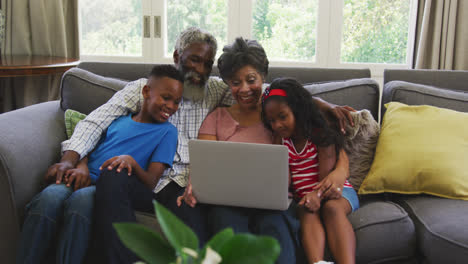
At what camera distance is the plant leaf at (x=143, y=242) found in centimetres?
66

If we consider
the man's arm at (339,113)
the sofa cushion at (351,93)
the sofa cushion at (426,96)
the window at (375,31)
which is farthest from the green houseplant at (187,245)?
the window at (375,31)

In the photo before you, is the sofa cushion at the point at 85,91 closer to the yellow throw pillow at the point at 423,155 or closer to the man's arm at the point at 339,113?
the man's arm at the point at 339,113

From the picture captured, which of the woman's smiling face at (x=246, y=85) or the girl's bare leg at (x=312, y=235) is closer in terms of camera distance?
A: the girl's bare leg at (x=312, y=235)

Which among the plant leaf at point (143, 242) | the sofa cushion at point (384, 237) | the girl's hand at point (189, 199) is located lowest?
the sofa cushion at point (384, 237)

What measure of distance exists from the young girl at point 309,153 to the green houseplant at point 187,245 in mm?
840

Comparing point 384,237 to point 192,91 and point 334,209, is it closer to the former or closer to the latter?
point 334,209

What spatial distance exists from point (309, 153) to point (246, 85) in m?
0.34

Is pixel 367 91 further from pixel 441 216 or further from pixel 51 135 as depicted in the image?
pixel 51 135

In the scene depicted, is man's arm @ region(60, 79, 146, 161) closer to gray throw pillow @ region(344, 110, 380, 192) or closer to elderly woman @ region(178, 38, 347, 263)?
elderly woman @ region(178, 38, 347, 263)

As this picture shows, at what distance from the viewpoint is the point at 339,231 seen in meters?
1.40

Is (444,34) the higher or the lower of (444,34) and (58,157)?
the higher

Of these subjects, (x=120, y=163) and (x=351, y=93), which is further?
(x=351, y=93)

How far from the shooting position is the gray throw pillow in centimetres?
172

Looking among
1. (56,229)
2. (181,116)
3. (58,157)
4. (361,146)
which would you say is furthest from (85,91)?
(361,146)
